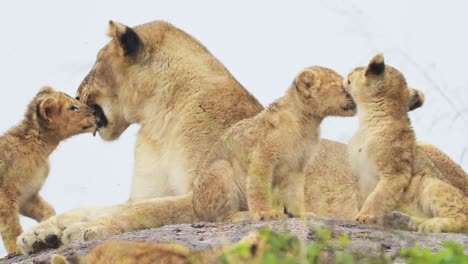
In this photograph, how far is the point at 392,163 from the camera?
9117mm

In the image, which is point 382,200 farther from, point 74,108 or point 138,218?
point 74,108

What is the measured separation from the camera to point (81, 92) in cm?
1140

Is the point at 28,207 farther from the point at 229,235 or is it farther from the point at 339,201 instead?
the point at 229,235

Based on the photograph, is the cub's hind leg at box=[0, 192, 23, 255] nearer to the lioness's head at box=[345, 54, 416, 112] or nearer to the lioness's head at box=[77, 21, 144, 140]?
the lioness's head at box=[77, 21, 144, 140]

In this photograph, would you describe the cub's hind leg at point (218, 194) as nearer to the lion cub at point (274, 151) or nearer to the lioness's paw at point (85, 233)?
the lion cub at point (274, 151)

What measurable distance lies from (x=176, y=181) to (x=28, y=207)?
162 centimetres

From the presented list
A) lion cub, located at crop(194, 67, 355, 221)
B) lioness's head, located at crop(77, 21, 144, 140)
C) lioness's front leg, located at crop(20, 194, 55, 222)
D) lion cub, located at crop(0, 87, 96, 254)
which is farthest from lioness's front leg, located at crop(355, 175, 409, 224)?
lioness's front leg, located at crop(20, 194, 55, 222)

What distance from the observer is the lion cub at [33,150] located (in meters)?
10.6

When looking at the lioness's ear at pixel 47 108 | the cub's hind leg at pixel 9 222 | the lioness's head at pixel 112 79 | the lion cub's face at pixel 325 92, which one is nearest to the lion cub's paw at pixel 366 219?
the lion cub's face at pixel 325 92

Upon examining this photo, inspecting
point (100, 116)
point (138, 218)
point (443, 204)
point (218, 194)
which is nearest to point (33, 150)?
point (100, 116)

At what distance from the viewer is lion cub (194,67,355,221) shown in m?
8.90

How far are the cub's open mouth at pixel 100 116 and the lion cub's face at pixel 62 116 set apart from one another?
0.09 metres

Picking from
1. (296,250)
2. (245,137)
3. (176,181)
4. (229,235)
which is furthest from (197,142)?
(296,250)

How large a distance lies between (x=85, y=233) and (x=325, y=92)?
6.81 feet
